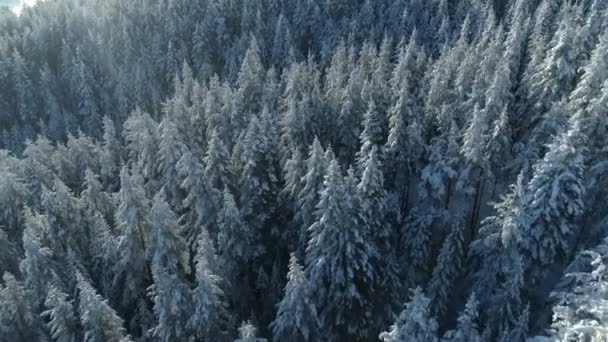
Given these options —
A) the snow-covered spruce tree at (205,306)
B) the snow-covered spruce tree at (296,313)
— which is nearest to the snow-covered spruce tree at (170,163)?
the snow-covered spruce tree at (205,306)

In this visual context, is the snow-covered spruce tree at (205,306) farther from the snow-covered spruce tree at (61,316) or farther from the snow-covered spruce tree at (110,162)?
the snow-covered spruce tree at (110,162)

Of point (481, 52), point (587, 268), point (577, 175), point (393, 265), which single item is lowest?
point (587, 268)

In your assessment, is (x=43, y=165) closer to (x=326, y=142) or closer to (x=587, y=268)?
(x=326, y=142)

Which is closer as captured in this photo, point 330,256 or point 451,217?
point 330,256

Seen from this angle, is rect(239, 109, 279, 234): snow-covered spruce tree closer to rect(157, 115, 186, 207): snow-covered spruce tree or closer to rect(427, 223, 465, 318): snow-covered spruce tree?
rect(157, 115, 186, 207): snow-covered spruce tree

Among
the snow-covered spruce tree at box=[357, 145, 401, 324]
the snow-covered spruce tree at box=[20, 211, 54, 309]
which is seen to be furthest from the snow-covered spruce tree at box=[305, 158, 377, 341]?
the snow-covered spruce tree at box=[20, 211, 54, 309]

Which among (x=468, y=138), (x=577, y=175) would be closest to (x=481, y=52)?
(x=468, y=138)

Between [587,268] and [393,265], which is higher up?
[393,265]
